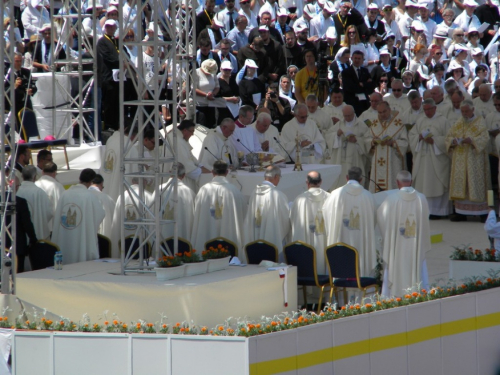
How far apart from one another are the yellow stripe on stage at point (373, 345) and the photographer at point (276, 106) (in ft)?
28.5

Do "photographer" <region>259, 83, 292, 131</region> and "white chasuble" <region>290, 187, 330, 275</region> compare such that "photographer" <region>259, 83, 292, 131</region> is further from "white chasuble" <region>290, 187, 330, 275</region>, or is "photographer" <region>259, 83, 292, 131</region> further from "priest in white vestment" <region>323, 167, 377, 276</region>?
"priest in white vestment" <region>323, 167, 377, 276</region>

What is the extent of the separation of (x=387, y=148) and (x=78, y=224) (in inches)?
279

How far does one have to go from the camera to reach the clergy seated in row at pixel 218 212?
14.1 meters

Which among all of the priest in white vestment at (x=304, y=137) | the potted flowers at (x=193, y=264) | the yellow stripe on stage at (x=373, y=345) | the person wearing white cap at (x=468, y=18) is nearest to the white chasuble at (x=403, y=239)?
the yellow stripe on stage at (x=373, y=345)

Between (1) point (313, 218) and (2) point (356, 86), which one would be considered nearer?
(1) point (313, 218)

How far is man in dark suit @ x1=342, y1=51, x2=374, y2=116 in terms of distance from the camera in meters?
20.1

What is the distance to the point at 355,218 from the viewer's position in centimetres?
1309

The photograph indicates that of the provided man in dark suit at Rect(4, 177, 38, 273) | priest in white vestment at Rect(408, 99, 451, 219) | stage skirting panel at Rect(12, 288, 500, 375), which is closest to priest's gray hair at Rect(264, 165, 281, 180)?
man in dark suit at Rect(4, 177, 38, 273)

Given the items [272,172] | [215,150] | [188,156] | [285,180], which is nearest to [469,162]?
[285,180]

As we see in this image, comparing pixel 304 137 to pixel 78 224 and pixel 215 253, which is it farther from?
pixel 215 253

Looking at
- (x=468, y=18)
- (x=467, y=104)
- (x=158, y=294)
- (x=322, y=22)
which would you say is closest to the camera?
(x=158, y=294)

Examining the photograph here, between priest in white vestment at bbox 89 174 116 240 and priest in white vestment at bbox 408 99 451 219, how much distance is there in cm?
658

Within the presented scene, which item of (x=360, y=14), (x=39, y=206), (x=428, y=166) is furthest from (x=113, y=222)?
(x=360, y=14)

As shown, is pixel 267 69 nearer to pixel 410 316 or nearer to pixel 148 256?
pixel 148 256
